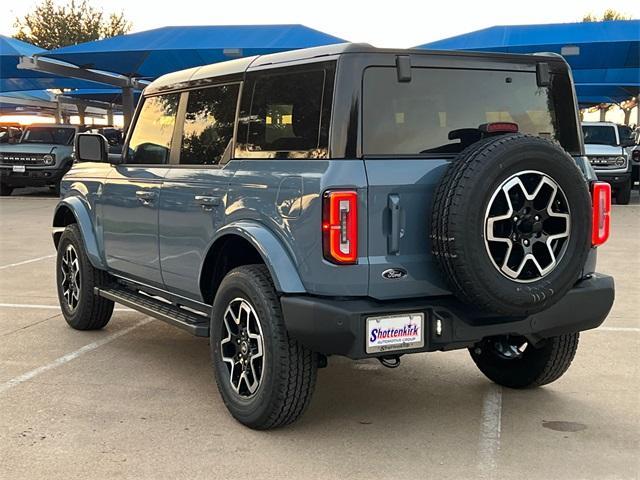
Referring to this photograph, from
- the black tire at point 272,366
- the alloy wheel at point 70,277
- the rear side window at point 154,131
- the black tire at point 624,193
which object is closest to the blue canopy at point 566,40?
the black tire at point 624,193

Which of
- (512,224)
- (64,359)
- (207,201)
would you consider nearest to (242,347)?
(207,201)

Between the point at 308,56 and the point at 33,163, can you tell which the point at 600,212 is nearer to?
the point at 308,56

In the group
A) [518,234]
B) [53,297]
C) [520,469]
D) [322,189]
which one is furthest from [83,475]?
[53,297]

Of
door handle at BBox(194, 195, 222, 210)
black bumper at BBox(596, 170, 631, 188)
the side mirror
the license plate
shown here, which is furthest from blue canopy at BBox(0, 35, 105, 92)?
the license plate

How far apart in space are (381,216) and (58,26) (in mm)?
44194

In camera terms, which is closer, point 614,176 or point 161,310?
point 161,310

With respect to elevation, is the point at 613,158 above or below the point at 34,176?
above

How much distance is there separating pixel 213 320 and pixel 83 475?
1.08 m

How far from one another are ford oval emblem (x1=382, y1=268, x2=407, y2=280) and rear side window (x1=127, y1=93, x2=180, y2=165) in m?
1.95

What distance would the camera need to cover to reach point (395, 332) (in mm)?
3439

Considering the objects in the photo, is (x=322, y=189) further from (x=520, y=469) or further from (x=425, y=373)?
(x=425, y=373)

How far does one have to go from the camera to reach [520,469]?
3422 millimetres

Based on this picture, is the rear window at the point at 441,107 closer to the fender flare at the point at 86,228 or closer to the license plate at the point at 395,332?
the license plate at the point at 395,332

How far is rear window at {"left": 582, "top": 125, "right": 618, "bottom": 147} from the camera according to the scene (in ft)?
57.0
